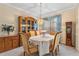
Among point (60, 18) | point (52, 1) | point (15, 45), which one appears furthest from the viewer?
point (15, 45)

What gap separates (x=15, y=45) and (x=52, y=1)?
1.51 m

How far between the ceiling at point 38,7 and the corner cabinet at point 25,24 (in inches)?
7.3

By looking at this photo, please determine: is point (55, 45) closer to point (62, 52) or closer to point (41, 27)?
point (62, 52)

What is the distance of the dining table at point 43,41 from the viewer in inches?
91.6

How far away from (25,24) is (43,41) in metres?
0.67

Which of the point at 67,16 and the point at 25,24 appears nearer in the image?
the point at 67,16

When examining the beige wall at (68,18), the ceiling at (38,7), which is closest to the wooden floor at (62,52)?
the beige wall at (68,18)

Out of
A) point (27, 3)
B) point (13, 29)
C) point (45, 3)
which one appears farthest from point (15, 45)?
point (45, 3)

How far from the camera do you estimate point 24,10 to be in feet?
7.43

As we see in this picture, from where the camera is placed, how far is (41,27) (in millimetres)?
2285

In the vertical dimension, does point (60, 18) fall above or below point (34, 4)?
below

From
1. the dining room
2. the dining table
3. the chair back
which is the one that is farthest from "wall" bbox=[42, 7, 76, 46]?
the chair back

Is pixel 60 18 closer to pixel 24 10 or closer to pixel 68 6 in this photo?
pixel 68 6

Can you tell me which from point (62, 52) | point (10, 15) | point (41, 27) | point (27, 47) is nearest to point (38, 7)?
point (41, 27)
